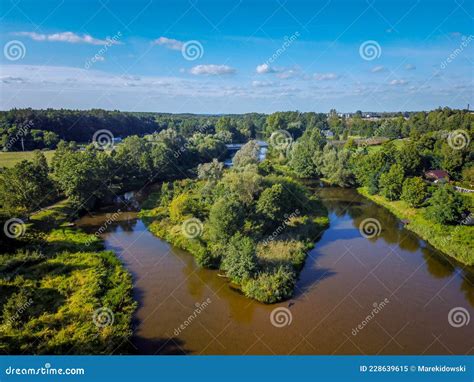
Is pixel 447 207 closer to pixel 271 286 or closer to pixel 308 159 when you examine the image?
pixel 271 286

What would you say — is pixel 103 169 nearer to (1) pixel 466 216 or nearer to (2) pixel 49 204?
(2) pixel 49 204

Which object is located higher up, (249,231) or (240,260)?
(249,231)

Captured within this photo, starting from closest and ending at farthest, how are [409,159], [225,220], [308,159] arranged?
[225,220] < [409,159] < [308,159]

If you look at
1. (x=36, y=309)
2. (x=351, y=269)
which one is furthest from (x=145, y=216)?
(x=351, y=269)

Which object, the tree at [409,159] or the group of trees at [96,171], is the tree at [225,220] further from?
the tree at [409,159]

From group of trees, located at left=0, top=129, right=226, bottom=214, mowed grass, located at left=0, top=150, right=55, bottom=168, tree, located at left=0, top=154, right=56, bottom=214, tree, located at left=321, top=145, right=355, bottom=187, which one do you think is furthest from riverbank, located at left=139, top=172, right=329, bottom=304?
mowed grass, located at left=0, top=150, right=55, bottom=168

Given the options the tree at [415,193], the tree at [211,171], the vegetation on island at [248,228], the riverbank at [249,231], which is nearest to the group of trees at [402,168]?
the tree at [415,193]

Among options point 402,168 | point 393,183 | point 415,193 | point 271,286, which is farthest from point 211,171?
point 402,168
